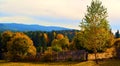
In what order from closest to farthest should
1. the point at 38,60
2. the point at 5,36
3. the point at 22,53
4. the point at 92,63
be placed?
the point at 92,63 < the point at 38,60 < the point at 22,53 < the point at 5,36

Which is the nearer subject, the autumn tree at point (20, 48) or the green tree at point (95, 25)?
the green tree at point (95, 25)

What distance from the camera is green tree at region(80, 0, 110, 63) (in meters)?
72.4

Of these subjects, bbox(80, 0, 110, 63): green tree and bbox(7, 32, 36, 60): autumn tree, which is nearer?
bbox(80, 0, 110, 63): green tree

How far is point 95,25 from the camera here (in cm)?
7281

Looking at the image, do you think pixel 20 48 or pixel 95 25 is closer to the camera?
pixel 95 25

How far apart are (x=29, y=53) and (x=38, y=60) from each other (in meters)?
10.9

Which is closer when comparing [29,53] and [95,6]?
[95,6]

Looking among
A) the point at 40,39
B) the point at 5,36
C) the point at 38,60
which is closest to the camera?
the point at 38,60

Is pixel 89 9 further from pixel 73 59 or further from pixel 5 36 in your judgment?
pixel 5 36

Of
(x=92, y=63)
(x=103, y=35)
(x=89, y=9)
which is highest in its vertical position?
(x=89, y=9)

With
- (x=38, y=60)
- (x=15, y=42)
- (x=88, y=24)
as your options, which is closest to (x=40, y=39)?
(x=15, y=42)

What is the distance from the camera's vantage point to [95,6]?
2854 inches

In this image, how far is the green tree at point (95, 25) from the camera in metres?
72.4

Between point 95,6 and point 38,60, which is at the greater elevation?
point 95,6
